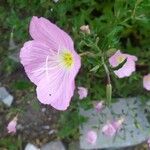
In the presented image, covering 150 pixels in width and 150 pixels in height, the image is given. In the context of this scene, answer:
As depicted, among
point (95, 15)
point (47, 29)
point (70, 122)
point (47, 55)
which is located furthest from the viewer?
point (95, 15)

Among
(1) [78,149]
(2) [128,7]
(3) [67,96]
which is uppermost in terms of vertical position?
(3) [67,96]

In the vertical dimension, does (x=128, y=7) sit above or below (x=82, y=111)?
above

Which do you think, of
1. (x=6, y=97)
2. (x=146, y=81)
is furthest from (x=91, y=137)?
(x=6, y=97)

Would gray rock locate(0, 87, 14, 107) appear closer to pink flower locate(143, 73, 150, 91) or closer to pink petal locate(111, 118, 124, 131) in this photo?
pink petal locate(111, 118, 124, 131)

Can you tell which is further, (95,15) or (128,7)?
(95,15)

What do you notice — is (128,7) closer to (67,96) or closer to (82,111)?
(82,111)

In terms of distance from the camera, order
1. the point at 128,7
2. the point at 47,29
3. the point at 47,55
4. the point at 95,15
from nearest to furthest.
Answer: the point at 47,29 < the point at 47,55 < the point at 128,7 < the point at 95,15

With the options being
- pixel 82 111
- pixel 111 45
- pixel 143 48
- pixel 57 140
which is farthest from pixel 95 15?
pixel 111 45

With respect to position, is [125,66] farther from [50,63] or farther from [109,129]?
[50,63]
